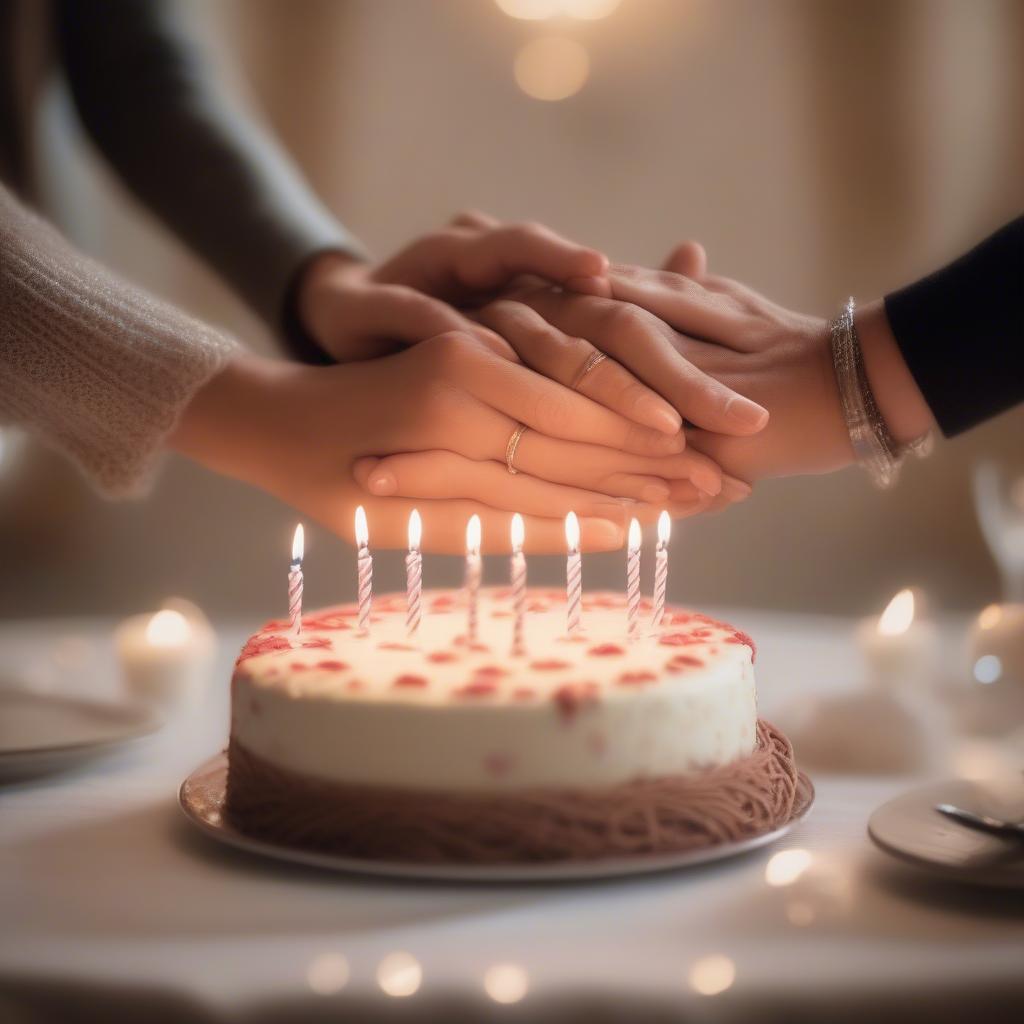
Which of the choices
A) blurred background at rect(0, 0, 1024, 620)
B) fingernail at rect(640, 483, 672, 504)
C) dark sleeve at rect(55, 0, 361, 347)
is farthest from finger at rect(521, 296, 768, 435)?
blurred background at rect(0, 0, 1024, 620)

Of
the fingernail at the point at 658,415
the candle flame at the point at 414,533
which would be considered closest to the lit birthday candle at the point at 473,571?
the candle flame at the point at 414,533

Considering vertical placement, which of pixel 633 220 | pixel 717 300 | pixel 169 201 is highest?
pixel 633 220

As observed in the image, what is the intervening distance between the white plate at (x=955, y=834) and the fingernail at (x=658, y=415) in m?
0.49

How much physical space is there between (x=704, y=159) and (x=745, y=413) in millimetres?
2907

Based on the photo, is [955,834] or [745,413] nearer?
[955,834]

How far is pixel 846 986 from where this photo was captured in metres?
0.71

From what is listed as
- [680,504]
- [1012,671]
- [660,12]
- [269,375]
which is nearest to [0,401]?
[269,375]

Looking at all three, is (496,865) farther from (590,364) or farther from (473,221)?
(473,221)

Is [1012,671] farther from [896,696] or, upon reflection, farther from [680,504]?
[680,504]

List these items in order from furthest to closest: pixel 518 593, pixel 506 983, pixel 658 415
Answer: pixel 658 415
pixel 518 593
pixel 506 983

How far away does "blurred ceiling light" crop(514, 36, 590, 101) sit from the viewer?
389 cm

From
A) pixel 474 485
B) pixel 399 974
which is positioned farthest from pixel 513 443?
pixel 399 974

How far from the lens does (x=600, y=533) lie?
1.37 m

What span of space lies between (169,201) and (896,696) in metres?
1.59
